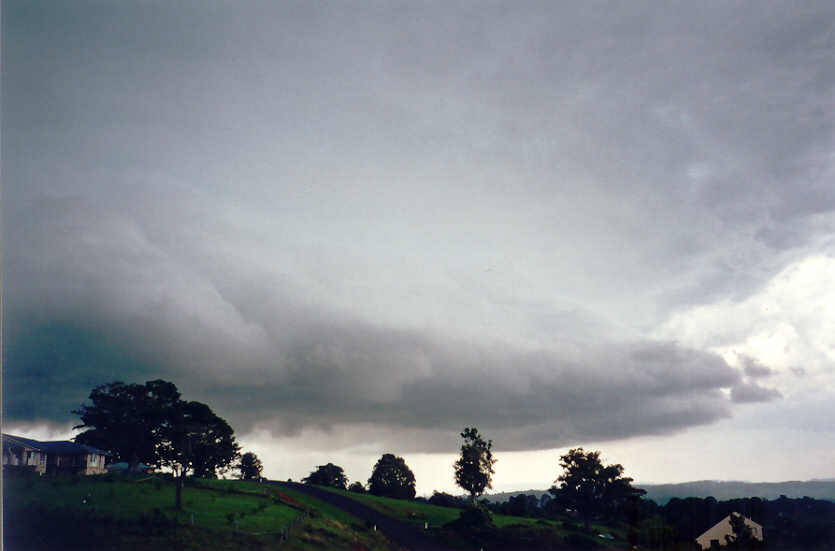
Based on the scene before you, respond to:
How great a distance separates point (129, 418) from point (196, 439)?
1735 cm

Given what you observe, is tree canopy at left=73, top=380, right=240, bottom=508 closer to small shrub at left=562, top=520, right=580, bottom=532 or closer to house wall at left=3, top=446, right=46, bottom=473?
house wall at left=3, top=446, right=46, bottom=473

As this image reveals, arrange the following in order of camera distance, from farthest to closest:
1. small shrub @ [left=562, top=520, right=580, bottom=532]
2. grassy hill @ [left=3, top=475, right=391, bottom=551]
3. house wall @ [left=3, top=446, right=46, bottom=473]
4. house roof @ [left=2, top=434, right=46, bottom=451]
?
1. house roof @ [left=2, top=434, right=46, bottom=451]
2. house wall @ [left=3, top=446, right=46, bottom=473]
3. small shrub @ [left=562, top=520, right=580, bottom=532]
4. grassy hill @ [left=3, top=475, right=391, bottom=551]

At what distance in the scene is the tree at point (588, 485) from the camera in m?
42.0

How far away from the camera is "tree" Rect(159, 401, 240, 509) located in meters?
48.0

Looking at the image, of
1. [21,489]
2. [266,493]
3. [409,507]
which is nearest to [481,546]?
[409,507]

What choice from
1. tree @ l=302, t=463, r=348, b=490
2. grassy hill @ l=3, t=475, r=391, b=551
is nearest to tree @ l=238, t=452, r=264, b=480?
tree @ l=302, t=463, r=348, b=490

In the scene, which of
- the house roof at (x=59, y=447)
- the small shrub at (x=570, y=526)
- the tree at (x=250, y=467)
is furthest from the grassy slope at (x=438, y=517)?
the house roof at (x=59, y=447)

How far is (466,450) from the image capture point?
168 feet

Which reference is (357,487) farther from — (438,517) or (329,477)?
(438,517)

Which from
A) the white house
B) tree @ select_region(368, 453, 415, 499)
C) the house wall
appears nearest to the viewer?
the white house

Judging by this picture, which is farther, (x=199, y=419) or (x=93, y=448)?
(x=93, y=448)

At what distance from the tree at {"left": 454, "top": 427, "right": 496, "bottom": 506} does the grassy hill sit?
11231 mm

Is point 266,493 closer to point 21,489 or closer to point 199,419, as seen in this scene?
point 199,419

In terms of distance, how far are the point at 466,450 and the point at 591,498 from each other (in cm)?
1232
